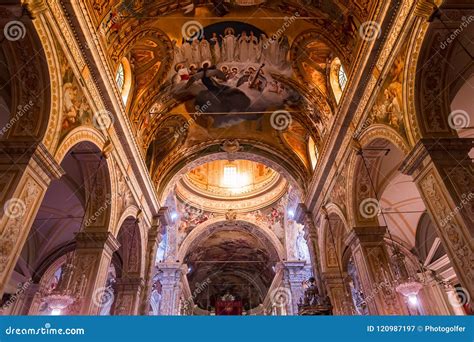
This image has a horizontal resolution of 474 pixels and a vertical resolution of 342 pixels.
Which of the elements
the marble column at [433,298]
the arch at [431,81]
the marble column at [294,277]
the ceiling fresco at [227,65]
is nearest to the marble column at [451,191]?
the arch at [431,81]

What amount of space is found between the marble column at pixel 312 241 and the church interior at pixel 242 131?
0.06m

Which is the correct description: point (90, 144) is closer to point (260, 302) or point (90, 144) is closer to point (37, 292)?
point (37, 292)

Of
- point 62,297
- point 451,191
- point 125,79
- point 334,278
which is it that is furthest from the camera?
point 334,278

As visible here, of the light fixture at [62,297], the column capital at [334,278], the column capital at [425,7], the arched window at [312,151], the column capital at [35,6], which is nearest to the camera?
the column capital at [35,6]

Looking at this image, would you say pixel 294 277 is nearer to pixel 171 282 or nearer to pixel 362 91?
pixel 171 282

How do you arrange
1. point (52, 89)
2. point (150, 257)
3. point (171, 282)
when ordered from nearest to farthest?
point (52, 89) → point (150, 257) → point (171, 282)

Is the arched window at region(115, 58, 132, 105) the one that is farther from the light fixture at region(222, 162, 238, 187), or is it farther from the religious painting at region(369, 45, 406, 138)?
the light fixture at region(222, 162, 238, 187)

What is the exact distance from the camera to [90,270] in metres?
8.41

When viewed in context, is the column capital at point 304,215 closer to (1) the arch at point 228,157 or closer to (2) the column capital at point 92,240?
(1) the arch at point 228,157

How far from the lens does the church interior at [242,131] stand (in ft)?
18.9

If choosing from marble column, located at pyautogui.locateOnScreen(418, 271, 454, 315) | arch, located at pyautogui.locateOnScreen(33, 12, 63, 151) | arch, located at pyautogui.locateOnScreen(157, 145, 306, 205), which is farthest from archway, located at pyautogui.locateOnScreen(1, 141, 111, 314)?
marble column, located at pyautogui.locateOnScreen(418, 271, 454, 315)

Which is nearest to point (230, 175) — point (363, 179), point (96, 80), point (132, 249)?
point (132, 249)

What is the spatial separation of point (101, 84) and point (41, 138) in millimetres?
2787

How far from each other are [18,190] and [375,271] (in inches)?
329
